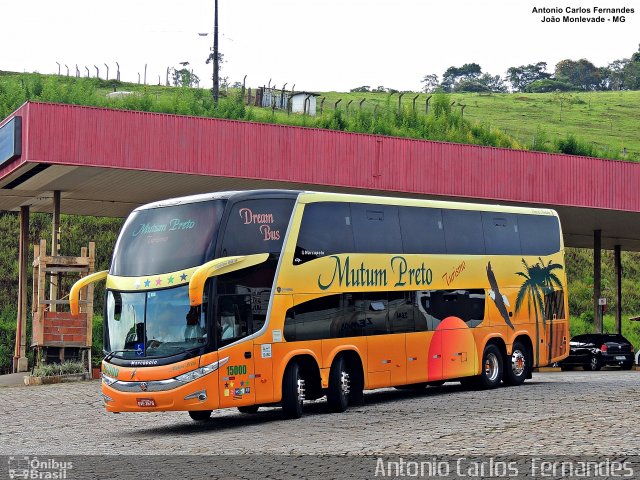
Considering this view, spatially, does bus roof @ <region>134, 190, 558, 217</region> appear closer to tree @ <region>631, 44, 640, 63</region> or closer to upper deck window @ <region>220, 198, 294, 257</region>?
upper deck window @ <region>220, 198, 294, 257</region>

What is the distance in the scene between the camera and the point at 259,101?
87250mm

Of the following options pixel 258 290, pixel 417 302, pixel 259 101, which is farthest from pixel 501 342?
pixel 259 101

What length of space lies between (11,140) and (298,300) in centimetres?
1264

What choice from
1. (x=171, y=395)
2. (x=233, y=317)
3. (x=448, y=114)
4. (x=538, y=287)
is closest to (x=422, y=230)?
(x=538, y=287)

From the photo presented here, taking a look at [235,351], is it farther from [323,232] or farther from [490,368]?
[490,368]

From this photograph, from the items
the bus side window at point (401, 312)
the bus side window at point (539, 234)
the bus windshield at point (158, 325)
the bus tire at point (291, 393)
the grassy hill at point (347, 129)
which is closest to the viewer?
the bus windshield at point (158, 325)

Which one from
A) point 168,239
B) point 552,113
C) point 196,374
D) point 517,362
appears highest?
point 552,113

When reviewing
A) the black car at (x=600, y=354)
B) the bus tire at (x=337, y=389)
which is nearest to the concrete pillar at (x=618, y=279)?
the black car at (x=600, y=354)

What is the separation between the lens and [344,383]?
68.7 ft

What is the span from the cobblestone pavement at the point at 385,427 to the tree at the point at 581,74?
15209 centimetres

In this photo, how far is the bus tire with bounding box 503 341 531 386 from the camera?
2552cm

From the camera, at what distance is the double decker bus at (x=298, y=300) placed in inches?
731

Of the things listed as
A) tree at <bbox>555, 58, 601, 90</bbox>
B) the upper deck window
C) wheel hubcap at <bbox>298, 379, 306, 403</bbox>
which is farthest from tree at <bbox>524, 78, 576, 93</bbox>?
wheel hubcap at <bbox>298, 379, 306, 403</bbox>

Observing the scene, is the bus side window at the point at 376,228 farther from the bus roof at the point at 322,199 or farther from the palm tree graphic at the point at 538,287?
the palm tree graphic at the point at 538,287
